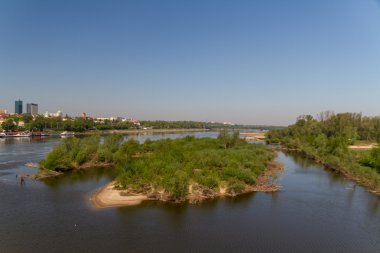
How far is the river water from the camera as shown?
66.4 ft

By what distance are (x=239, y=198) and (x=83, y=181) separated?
63.2 ft

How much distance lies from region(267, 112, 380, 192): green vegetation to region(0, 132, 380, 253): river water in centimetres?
980

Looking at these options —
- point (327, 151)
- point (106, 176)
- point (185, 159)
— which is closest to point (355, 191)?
point (185, 159)

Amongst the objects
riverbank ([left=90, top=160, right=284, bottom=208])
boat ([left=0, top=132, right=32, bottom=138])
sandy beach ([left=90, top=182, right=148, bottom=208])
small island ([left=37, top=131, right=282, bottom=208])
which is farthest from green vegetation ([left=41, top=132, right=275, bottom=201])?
boat ([left=0, top=132, right=32, bottom=138])

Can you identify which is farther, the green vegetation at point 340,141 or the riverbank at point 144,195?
the green vegetation at point 340,141

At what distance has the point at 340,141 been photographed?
59.1 metres

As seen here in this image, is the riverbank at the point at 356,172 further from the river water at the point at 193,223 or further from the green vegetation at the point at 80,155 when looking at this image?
the green vegetation at the point at 80,155

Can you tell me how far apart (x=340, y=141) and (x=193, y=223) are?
1783 inches

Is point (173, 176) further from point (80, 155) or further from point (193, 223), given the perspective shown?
→ point (80, 155)

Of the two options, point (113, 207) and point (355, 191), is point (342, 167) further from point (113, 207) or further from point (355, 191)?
point (113, 207)

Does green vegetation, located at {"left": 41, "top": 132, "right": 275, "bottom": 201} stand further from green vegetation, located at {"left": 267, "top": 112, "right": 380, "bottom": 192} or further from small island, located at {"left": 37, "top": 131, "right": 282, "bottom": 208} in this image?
green vegetation, located at {"left": 267, "top": 112, "right": 380, "bottom": 192}

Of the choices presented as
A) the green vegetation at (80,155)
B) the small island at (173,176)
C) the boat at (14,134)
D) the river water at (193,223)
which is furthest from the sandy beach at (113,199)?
the boat at (14,134)

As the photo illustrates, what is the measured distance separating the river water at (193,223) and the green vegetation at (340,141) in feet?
32.2

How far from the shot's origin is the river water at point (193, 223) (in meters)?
20.2
